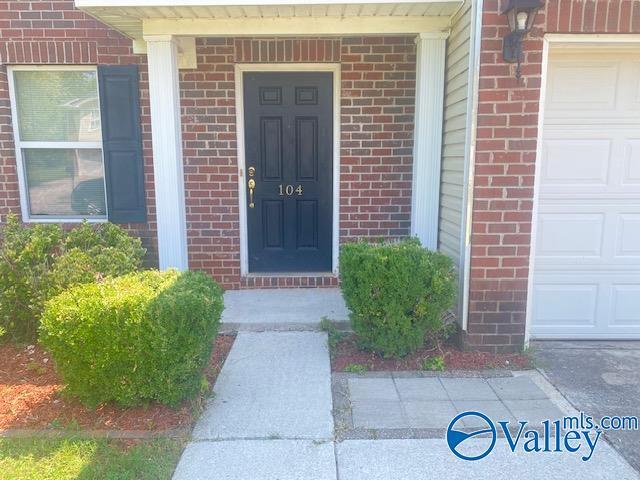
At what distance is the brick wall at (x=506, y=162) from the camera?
3715mm

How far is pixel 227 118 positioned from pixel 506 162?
2.91 m

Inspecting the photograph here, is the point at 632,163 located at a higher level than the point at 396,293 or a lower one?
higher

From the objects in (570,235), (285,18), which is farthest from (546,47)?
(285,18)

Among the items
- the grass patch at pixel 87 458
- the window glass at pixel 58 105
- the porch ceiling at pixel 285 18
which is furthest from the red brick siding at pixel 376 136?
the grass patch at pixel 87 458

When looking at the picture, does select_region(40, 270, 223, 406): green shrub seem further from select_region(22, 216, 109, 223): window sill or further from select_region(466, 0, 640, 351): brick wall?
select_region(22, 216, 109, 223): window sill

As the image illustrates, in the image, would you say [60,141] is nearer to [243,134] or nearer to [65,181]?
[65,181]

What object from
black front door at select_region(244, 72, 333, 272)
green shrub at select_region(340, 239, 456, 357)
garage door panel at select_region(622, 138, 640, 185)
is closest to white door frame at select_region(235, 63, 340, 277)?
black front door at select_region(244, 72, 333, 272)

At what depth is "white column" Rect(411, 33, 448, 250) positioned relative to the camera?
4.48m

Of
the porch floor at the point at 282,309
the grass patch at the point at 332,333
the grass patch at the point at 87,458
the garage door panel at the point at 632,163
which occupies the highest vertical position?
the garage door panel at the point at 632,163

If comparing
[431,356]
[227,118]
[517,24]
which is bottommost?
[431,356]

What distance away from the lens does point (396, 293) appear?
378 cm

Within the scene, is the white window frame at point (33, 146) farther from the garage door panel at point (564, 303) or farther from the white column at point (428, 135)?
the garage door panel at point (564, 303)

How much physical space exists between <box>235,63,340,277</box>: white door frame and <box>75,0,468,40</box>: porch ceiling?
934mm

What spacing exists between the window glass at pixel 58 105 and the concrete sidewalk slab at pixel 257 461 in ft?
12.6
